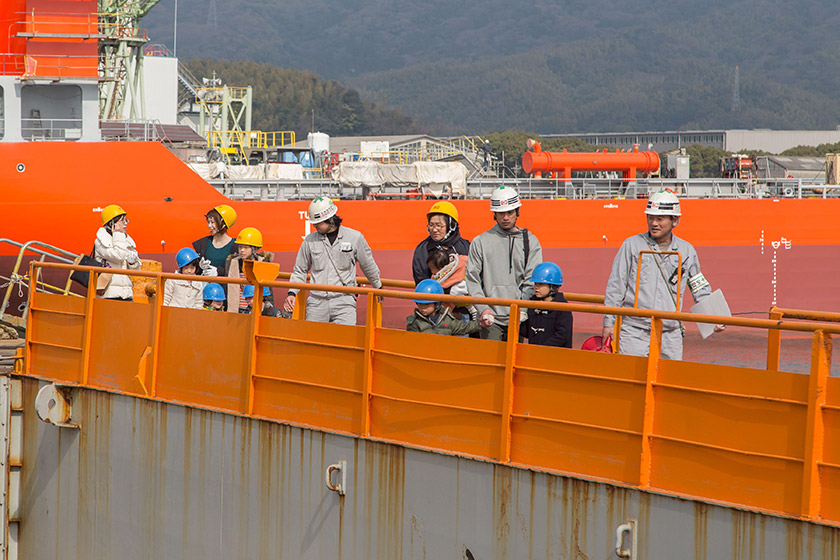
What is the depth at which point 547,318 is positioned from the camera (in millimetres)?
5723

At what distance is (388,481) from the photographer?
5613 millimetres

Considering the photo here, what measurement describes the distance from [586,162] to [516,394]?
17654 mm

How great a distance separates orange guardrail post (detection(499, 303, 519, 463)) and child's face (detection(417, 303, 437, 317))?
76 centimetres

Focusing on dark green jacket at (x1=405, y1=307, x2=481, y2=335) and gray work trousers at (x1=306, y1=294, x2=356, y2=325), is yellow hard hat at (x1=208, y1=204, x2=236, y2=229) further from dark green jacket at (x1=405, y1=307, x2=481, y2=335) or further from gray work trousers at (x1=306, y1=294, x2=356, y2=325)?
dark green jacket at (x1=405, y1=307, x2=481, y2=335)

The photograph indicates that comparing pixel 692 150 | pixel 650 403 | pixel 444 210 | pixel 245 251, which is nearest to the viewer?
pixel 650 403

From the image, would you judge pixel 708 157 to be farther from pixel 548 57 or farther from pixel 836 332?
pixel 548 57

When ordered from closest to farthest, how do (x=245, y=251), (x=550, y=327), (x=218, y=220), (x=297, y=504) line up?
(x=550, y=327) < (x=297, y=504) < (x=245, y=251) < (x=218, y=220)

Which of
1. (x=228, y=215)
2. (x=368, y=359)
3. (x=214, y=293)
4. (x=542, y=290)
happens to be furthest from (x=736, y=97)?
(x=368, y=359)

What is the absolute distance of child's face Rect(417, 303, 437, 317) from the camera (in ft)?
19.0

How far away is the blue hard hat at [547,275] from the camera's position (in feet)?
18.9

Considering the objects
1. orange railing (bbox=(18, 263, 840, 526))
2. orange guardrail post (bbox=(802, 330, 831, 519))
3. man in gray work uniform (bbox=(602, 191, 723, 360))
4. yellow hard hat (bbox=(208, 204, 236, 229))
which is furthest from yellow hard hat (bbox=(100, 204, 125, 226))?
orange guardrail post (bbox=(802, 330, 831, 519))

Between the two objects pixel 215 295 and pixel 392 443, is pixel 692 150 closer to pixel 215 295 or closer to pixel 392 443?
pixel 215 295

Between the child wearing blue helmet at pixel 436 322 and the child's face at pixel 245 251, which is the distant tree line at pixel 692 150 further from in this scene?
the child wearing blue helmet at pixel 436 322

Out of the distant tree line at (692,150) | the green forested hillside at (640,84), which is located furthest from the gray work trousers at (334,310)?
the green forested hillside at (640,84)
